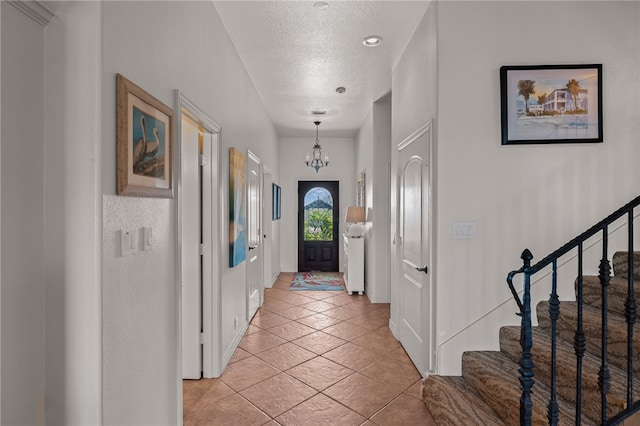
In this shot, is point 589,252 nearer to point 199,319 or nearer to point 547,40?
point 547,40

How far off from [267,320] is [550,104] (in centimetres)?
361

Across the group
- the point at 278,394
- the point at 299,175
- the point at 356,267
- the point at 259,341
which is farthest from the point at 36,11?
the point at 299,175

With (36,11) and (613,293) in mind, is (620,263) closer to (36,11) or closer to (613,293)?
(613,293)

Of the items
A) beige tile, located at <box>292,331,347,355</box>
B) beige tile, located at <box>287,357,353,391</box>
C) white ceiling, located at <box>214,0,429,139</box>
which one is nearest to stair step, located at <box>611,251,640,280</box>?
beige tile, located at <box>287,357,353,391</box>

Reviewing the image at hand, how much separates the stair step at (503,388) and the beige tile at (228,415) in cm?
133

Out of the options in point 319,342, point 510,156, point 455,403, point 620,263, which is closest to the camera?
point 455,403

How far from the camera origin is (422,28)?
10.5 ft

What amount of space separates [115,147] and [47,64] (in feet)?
1.20

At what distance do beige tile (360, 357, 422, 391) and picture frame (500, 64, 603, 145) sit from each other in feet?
6.25


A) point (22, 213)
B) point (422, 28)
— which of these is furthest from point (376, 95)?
point (22, 213)

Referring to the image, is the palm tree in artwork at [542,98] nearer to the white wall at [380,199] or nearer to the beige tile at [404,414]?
the beige tile at [404,414]

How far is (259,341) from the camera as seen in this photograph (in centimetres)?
405

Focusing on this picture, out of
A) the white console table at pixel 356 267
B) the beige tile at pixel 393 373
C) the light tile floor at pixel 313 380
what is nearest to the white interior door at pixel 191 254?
the light tile floor at pixel 313 380

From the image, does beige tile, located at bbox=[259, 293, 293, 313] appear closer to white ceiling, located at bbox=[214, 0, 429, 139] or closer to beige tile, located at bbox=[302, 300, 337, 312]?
beige tile, located at bbox=[302, 300, 337, 312]
